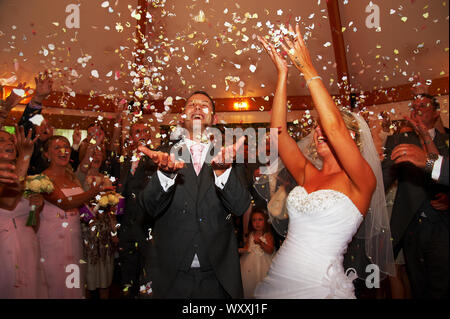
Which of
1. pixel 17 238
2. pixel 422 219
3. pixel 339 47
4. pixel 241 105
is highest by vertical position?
pixel 339 47

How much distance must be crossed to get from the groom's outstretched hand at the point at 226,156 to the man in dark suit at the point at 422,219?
1.44 meters

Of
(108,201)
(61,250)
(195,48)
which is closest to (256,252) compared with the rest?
(108,201)

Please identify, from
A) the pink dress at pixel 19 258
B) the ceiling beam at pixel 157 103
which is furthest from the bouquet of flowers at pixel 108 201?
the ceiling beam at pixel 157 103

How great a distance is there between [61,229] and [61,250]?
0.62 feet

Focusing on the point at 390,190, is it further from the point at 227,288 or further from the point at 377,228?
the point at 227,288

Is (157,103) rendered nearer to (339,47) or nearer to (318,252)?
(339,47)

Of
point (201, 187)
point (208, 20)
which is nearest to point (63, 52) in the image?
point (208, 20)

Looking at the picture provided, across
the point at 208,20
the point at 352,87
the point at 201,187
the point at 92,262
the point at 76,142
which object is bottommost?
the point at 92,262

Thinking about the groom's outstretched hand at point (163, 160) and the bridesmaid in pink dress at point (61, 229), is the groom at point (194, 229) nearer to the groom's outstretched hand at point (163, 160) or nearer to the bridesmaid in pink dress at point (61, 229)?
the groom's outstretched hand at point (163, 160)

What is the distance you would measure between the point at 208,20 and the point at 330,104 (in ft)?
18.7

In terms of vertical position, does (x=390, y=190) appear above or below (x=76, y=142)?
below

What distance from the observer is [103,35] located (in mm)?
6598

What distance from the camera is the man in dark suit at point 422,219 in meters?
2.60

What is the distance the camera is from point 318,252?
204 centimetres
